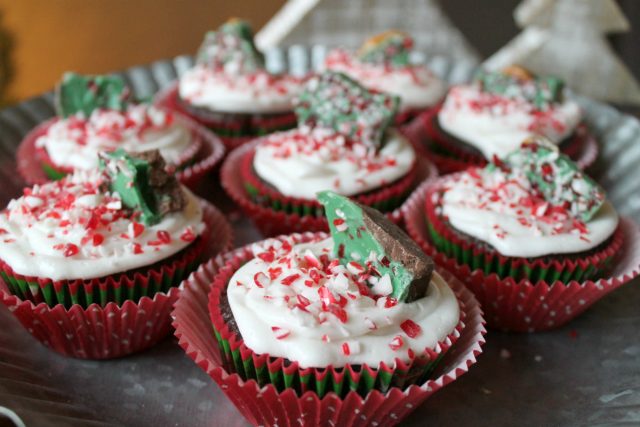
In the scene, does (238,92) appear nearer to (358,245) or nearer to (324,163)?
(324,163)

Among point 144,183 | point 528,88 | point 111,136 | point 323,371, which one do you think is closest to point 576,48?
point 528,88

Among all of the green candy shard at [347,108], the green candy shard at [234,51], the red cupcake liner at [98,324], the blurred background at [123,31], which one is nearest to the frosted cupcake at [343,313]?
the red cupcake liner at [98,324]

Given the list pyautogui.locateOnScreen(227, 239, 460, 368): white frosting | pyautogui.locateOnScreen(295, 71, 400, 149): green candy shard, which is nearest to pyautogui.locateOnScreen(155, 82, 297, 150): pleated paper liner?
pyautogui.locateOnScreen(295, 71, 400, 149): green candy shard

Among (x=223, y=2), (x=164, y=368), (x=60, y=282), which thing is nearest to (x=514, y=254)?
(x=164, y=368)

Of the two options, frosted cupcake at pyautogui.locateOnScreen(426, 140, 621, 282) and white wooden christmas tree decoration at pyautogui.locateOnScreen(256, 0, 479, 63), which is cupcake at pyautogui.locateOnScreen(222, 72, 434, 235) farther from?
white wooden christmas tree decoration at pyautogui.locateOnScreen(256, 0, 479, 63)

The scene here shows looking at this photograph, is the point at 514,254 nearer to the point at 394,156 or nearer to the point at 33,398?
the point at 394,156

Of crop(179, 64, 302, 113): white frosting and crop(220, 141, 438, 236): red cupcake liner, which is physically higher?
crop(179, 64, 302, 113): white frosting
